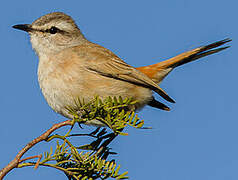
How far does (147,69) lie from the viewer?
20.4ft

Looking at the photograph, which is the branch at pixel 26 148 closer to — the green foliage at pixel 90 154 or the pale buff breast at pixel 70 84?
the green foliage at pixel 90 154

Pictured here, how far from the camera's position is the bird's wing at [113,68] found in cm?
520

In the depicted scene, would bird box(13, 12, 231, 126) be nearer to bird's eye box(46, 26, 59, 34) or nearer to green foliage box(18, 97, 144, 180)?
bird's eye box(46, 26, 59, 34)

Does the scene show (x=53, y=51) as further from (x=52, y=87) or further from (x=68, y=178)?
(x=68, y=178)

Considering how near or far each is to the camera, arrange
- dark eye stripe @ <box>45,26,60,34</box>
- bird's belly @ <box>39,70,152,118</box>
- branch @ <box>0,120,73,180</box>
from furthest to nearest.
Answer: dark eye stripe @ <box>45,26,60,34</box> → bird's belly @ <box>39,70,152,118</box> → branch @ <box>0,120,73,180</box>

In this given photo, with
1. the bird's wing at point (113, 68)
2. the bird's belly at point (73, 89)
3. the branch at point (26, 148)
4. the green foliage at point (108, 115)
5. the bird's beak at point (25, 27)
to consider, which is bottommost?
the branch at point (26, 148)

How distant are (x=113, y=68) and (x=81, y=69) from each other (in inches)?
26.5

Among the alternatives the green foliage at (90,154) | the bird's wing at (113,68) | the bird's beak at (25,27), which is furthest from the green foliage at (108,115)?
the bird's beak at (25,27)

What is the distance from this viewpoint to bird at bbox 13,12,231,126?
4668 mm

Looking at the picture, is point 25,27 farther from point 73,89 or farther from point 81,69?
point 73,89

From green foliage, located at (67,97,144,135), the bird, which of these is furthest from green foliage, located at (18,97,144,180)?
the bird

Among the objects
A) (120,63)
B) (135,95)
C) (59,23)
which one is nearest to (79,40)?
(59,23)

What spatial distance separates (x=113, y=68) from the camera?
17.7ft

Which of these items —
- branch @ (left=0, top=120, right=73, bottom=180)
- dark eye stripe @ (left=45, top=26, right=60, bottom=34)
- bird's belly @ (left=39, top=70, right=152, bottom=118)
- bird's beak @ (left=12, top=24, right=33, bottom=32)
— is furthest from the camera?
dark eye stripe @ (left=45, top=26, right=60, bottom=34)
